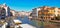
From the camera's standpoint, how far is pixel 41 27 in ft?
12.0

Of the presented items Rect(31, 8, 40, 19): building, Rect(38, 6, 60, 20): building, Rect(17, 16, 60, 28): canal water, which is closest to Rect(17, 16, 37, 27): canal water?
Rect(17, 16, 60, 28): canal water

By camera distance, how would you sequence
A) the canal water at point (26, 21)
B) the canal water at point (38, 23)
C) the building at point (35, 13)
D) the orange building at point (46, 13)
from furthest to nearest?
the canal water at point (26, 21), the building at point (35, 13), the orange building at point (46, 13), the canal water at point (38, 23)

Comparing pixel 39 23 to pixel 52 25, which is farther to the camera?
pixel 39 23

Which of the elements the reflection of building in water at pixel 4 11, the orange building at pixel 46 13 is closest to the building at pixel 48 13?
the orange building at pixel 46 13

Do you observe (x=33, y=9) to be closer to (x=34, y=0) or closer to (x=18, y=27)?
(x=34, y=0)

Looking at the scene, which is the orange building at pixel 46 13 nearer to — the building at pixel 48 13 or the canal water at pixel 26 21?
the building at pixel 48 13

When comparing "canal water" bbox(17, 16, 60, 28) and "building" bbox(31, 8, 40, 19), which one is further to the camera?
"building" bbox(31, 8, 40, 19)

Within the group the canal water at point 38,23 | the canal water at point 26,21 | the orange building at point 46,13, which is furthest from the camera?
the canal water at point 26,21

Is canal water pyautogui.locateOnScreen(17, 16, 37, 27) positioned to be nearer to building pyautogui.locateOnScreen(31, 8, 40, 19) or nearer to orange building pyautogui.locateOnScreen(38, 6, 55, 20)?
building pyautogui.locateOnScreen(31, 8, 40, 19)

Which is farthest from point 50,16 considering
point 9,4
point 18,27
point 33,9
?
point 9,4

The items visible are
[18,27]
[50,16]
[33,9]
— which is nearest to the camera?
[18,27]

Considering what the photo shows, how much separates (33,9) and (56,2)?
1.98 feet

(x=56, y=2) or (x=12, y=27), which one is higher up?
(x=56, y=2)

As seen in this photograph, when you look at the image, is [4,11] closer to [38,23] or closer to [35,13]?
[35,13]
